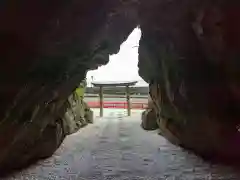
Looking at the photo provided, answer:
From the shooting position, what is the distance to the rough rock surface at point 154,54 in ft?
4.67

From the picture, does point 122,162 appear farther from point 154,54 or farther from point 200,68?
point 154,54

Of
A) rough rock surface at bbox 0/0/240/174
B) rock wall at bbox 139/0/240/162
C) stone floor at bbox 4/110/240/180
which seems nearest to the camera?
rough rock surface at bbox 0/0/240/174

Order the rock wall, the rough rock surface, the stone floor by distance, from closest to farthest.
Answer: the rough rock surface
the rock wall
the stone floor

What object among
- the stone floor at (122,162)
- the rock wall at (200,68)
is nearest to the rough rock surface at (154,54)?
the rock wall at (200,68)

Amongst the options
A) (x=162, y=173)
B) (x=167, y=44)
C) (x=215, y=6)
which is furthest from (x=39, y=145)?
(x=215, y=6)

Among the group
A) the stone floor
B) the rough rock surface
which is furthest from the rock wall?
the stone floor

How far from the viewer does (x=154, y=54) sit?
10.4ft

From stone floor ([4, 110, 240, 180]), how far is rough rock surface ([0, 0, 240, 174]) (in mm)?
182

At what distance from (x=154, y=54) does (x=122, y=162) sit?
111 centimetres

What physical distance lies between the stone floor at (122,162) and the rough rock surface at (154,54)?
0.60ft

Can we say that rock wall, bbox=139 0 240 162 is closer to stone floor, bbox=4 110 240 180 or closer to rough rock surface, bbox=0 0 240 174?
rough rock surface, bbox=0 0 240 174

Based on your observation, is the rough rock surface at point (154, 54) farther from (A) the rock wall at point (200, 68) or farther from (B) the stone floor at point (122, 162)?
(B) the stone floor at point (122, 162)

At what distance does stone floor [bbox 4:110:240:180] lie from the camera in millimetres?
2186

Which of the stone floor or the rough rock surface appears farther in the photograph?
the stone floor
